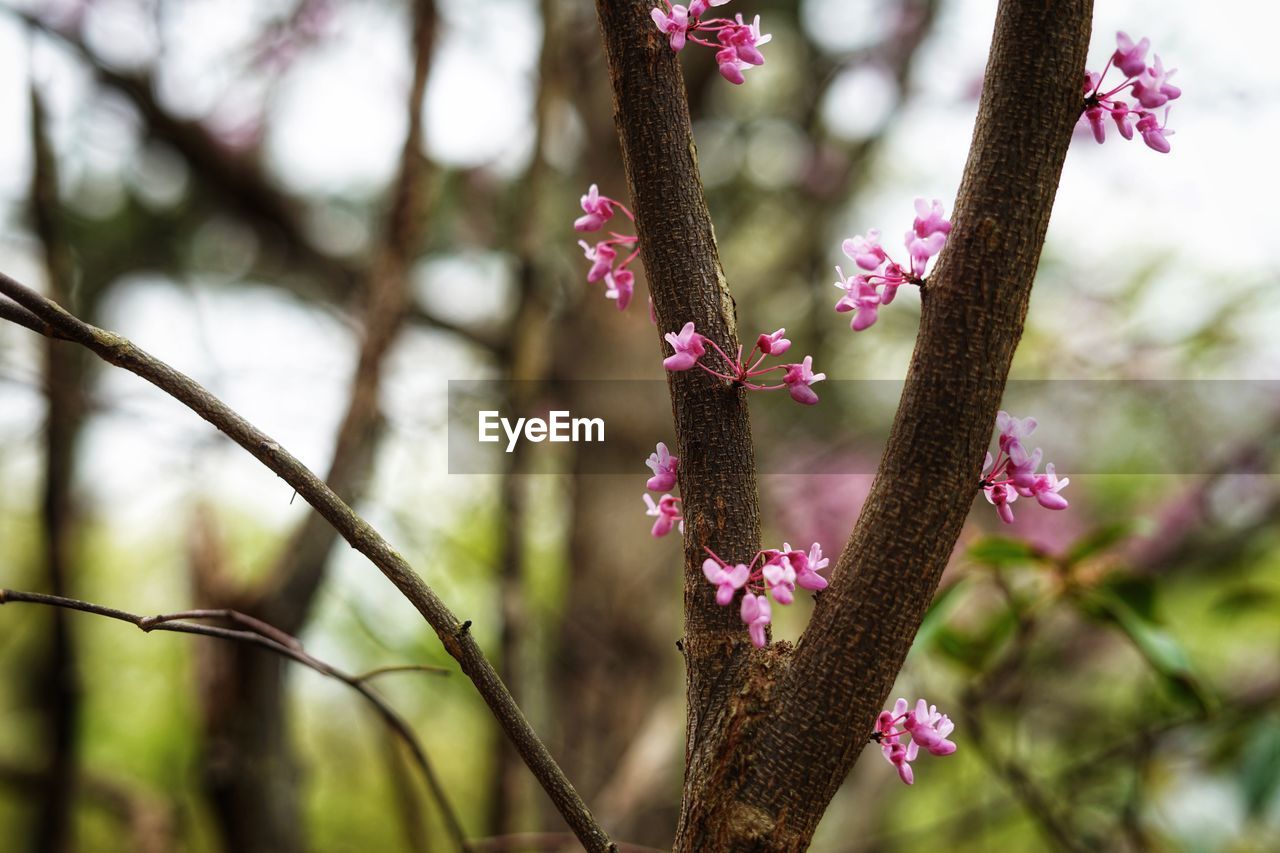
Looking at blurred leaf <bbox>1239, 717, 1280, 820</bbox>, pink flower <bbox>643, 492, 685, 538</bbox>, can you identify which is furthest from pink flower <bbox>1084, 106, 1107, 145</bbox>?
blurred leaf <bbox>1239, 717, 1280, 820</bbox>

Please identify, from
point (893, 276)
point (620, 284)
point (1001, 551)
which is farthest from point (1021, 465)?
point (1001, 551)

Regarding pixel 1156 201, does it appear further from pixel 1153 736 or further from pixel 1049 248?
pixel 1153 736

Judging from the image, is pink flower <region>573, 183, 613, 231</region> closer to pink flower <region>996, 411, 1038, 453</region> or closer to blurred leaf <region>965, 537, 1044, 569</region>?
pink flower <region>996, 411, 1038, 453</region>

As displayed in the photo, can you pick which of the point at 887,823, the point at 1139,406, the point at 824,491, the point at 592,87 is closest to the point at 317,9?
the point at 592,87

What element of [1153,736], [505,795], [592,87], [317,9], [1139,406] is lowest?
[505,795]

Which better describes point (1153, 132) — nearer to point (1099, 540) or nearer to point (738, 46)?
point (738, 46)

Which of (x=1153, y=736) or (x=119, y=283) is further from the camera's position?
(x=119, y=283)
